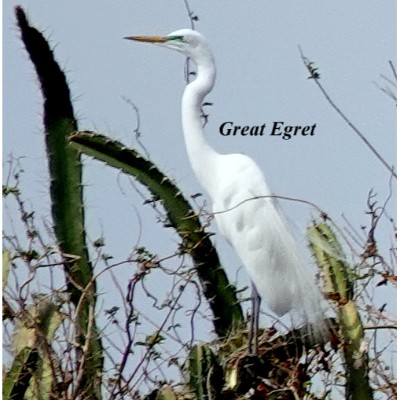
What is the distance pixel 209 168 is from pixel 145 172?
12.0 inches

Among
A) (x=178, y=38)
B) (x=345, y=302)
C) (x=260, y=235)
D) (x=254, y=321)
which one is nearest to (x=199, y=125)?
(x=178, y=38)

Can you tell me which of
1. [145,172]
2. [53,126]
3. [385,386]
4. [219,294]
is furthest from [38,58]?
[385,386]

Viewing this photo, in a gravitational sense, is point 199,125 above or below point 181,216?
above

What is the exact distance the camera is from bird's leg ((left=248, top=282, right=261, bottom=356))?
2625 millimetres

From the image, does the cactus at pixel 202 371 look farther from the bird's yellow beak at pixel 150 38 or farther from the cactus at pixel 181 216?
the bird's yellow beak at pixel 150 38

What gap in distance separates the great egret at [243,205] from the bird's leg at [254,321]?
0.04 feet

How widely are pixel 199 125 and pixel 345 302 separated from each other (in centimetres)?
68

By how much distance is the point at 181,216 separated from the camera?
2.67m

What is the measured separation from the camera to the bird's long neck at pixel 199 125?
285 cm

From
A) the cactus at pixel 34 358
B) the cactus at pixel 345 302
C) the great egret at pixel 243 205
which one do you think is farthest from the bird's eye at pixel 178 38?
the cactus at pixel 34 358

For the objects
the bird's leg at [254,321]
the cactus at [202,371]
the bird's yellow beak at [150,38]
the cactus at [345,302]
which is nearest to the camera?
the cactus at [202,371]

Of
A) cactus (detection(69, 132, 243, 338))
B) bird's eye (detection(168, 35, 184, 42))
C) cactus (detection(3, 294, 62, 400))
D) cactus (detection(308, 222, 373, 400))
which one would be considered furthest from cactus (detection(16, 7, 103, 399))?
cactus (detection(308, 222, 373, 400))

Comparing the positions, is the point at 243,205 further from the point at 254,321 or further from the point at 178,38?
the point at 178,38

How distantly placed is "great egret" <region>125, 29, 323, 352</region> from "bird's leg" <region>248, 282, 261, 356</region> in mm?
12
